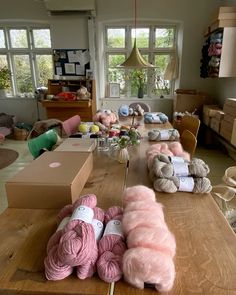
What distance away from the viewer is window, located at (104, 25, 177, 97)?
4.86m

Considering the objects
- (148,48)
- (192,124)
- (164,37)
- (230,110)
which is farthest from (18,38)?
(230,110)

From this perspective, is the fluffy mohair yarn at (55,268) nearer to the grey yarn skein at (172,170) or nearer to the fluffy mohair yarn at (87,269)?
the fluffy mohair yarn at (87,269)

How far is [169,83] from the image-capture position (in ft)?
16.9

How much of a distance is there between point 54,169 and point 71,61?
4209mm

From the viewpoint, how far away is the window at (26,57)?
16.5 feet

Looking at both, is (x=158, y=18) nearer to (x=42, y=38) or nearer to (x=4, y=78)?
(x=42, y=38)

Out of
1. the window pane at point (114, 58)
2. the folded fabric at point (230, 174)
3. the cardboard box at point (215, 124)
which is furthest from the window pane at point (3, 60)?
the folded fabric at point (230, 174)

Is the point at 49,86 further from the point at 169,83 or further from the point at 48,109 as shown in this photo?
the point at 169,83

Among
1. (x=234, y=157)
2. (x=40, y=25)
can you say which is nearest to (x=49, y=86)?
(x=40, y=25)

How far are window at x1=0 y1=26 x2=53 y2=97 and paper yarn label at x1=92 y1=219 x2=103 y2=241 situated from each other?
513 cm

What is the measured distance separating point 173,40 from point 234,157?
2849mm

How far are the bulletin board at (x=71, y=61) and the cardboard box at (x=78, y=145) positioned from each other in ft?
11.2

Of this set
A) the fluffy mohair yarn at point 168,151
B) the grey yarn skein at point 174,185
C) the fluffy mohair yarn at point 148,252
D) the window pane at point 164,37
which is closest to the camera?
the fluffy mohair yarn at point 148,252

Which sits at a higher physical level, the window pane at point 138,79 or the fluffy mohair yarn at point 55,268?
the window pane at point 138,79
